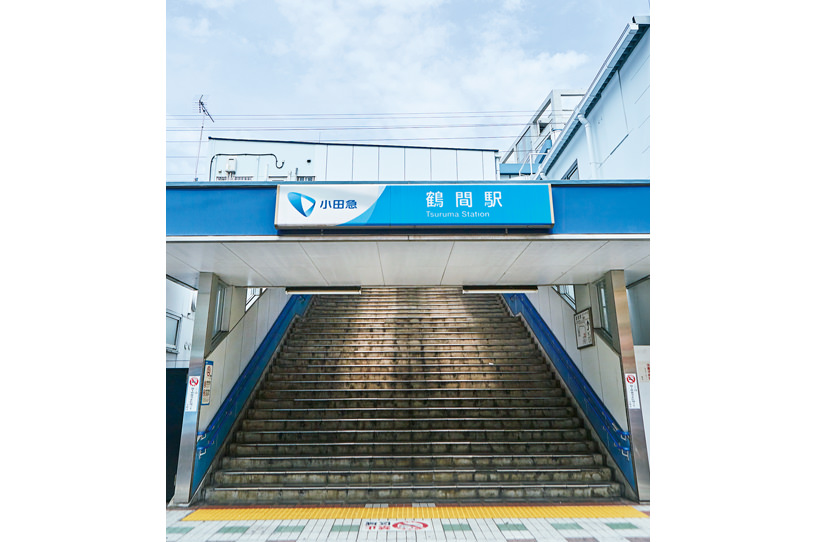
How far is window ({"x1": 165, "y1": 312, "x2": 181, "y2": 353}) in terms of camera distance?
12.3m

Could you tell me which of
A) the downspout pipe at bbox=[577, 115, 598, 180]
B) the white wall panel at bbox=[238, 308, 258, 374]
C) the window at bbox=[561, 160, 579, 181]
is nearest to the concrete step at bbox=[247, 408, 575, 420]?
the white wall panel at bbox=[238, 308, 258, 374]

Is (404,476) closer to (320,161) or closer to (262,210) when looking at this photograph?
(262,210)

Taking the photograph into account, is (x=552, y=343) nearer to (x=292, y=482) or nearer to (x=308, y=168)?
(x=292, y=482)

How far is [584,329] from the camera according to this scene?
27.7 ft

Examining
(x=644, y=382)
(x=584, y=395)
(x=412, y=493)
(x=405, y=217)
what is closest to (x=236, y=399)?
(x=412, y=493)

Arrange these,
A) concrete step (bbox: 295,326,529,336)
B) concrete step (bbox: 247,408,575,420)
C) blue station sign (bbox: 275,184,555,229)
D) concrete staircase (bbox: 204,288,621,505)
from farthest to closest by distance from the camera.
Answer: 1. concrete step (bbox: 295,326,529,336)
2. concrete step (bbox: 247,408,575,420)
3. concrete staircase (bbox: 204,288,621,505)
4. blue station sign (bbox: 275,184,555,229)

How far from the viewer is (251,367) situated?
8.81 m

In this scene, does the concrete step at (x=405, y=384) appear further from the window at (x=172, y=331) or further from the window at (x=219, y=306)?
the window at (x=172, y=331)

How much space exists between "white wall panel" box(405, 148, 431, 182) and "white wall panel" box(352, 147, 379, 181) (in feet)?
3.86

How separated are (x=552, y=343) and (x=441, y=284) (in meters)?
2.87

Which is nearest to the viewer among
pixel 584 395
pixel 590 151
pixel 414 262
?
pixel 414 262

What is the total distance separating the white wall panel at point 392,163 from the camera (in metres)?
18.1

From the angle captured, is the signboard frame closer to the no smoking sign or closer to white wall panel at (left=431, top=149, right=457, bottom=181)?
the no smoking sign

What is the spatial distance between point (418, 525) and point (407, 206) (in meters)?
3.77
